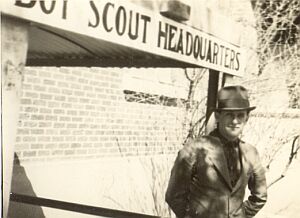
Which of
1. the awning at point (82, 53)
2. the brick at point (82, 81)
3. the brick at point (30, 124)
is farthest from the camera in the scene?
the brick at point (82, 81)

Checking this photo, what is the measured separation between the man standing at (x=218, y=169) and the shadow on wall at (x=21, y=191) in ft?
7.29

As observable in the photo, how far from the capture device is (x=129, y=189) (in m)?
6.49

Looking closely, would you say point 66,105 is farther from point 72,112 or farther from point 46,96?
point 46,96

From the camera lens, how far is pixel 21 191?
A: 525 centimetres

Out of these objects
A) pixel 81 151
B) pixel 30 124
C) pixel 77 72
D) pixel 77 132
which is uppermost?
pixel 77 72

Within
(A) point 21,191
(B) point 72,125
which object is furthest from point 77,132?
(A) point 21,191

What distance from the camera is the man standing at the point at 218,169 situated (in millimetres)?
2992

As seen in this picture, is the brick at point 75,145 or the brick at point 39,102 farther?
the brick at point 75,145

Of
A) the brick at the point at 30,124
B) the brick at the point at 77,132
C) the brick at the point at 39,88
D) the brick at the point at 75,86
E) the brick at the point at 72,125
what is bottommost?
the brick at the point at 77,132

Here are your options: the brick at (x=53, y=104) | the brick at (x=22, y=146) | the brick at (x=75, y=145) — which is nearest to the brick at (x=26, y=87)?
the brick at (x=53, y=104)

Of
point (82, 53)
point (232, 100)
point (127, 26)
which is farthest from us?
point (82, 53)

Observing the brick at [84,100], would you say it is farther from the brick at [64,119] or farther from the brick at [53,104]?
the brick at [53,104]

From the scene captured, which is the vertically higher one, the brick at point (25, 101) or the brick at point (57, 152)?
the brick at point (25, 101)

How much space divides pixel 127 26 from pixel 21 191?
3.24 metres
